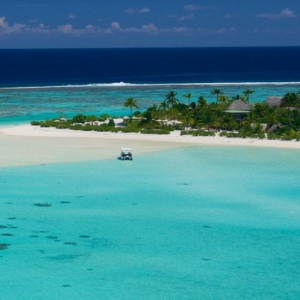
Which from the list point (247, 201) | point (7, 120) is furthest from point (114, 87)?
point (247, 201)

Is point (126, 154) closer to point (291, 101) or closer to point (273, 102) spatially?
point (291, 101)

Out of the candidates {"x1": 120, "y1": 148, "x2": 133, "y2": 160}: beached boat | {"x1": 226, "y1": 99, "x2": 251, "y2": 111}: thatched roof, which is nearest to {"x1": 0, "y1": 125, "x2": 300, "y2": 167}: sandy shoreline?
{"x1": 120, "y1": 148, "x2": 133, "y2": 160}: beached boat

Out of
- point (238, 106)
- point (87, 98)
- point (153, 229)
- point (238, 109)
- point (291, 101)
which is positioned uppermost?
point (291, 101)

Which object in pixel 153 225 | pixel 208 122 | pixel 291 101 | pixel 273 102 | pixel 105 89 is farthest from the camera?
pixel 105 89

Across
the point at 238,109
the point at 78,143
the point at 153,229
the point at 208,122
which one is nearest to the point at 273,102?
the point at 238,109

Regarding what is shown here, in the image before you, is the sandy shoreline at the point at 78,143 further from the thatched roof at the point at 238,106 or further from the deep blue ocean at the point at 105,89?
the deep blue ocean at the point at 105,89

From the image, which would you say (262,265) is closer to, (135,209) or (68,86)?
(135,209)

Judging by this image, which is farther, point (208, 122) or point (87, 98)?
point (87, 98)
